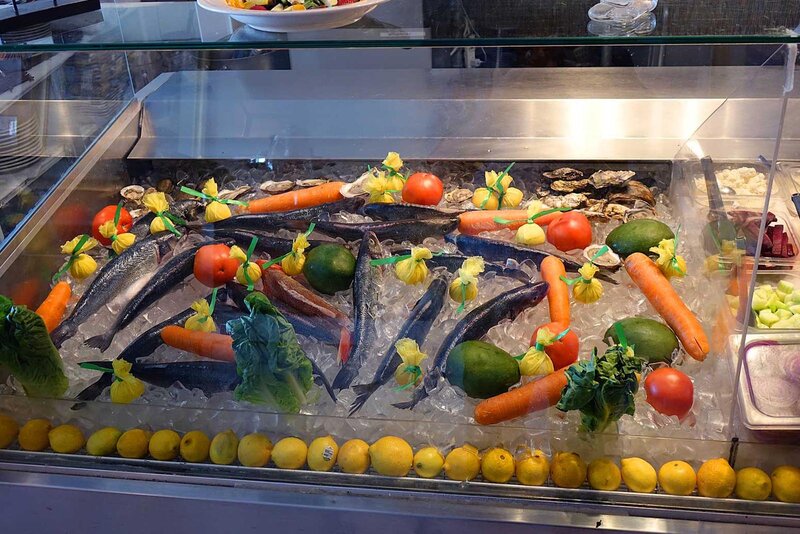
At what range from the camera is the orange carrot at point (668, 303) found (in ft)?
5.74

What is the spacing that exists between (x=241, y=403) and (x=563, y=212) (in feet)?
3.50

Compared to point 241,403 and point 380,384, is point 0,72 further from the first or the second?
point 380,384

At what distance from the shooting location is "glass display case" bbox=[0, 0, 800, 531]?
1606 millimetres

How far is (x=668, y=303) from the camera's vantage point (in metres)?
1.84

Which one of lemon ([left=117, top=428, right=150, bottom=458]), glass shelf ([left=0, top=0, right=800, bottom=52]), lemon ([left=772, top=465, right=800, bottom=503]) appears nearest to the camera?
glass shelf ([left=0, top=0, right=800, bottom=52])

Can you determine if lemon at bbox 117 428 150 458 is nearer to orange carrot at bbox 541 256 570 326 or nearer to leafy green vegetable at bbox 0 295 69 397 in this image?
leafy green vegetable at bbox 0 295 69 397

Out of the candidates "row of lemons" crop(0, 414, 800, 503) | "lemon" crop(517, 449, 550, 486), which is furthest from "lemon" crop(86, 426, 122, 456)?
"lemon" crop(517, 449, 550, 486)

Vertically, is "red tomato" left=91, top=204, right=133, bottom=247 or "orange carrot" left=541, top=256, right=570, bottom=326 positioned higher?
"red tomato" left=91, top=204, right=133, bottom=247

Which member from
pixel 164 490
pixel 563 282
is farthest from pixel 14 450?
pixel 563 282

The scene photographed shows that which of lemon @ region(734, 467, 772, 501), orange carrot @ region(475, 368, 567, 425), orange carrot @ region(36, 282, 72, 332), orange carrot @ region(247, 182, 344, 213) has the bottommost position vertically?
lemon @ region(734, 467, 772, 501)

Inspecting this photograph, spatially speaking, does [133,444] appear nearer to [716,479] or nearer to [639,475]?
[639,475]

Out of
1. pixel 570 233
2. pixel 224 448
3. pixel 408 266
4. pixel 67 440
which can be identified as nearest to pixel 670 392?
pixel 570 233

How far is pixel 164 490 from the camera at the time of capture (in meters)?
1.76

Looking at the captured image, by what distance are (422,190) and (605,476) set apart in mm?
999
